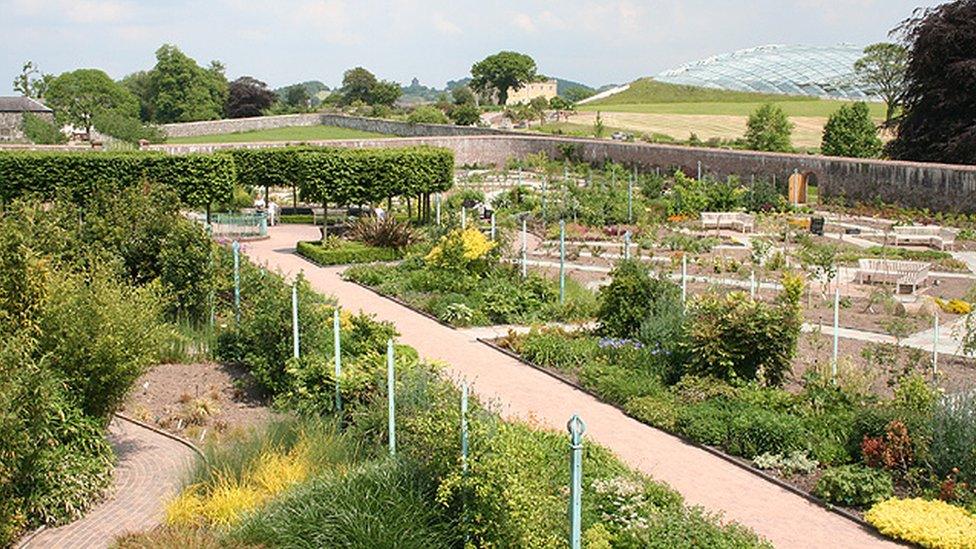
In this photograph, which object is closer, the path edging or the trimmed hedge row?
the path edging

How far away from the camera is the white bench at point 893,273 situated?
18.0 meters

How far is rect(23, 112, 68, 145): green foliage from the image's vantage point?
2020 inches

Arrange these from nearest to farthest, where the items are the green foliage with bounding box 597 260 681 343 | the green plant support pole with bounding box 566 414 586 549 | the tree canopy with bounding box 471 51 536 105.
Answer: the green plant support pole with bounding box 566 414 586 549 < the green foliage with bounding box 597 260 681 343 < the tree canopy with bounding box 471 51 536 105

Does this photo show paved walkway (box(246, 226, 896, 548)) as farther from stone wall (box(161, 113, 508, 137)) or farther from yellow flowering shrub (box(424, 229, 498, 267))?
stone wall (box(161, 113, 508, 137))

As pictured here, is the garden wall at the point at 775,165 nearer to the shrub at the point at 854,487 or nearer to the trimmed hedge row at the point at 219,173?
the trimmed hedge row at the point at 219,173

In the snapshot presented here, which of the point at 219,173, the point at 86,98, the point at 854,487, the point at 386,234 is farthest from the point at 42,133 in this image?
the point at 854,487

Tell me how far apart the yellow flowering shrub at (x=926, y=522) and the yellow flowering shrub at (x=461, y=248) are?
33.5 feet

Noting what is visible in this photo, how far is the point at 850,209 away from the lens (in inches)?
1153

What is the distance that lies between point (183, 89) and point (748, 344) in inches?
3275

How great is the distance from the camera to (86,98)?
2817 inches

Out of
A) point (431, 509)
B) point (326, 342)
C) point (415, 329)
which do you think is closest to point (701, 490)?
point (431, 509)

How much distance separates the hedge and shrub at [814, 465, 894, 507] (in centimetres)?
1653

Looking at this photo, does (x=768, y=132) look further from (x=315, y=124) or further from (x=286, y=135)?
(x=315, y=124)

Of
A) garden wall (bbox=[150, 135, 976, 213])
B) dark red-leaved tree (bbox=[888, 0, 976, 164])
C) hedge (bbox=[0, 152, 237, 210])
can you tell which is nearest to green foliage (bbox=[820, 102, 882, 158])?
dark red-leaved tree (bbox=[888, 0, 976, 164])
